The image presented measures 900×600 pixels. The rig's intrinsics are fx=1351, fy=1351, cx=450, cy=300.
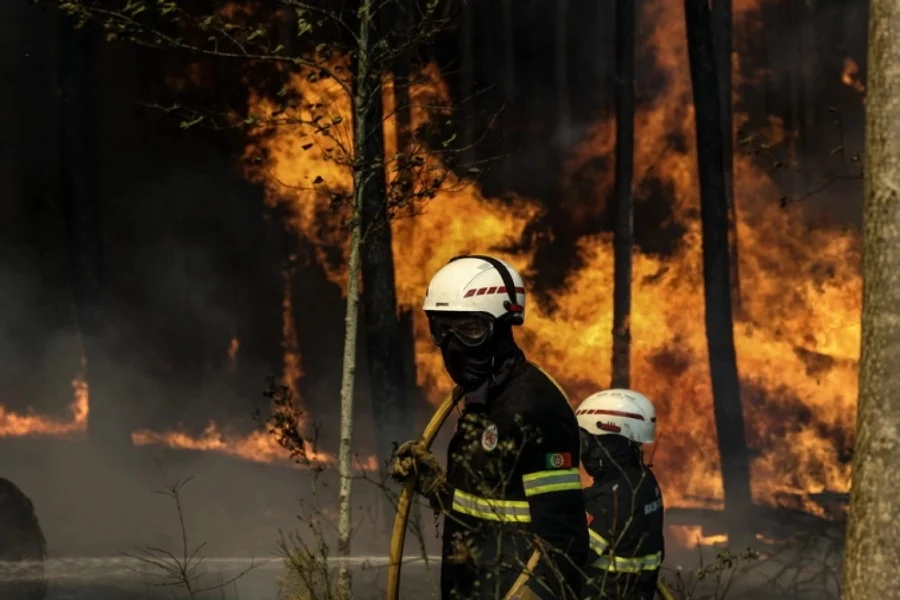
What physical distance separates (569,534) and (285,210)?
7.66 metres

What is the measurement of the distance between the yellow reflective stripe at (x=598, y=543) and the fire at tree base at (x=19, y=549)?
566cm

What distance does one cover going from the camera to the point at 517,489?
459 centimetres

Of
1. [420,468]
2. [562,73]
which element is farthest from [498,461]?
[562,73]

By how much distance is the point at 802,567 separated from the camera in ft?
34.7

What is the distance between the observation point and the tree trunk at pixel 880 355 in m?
5.40

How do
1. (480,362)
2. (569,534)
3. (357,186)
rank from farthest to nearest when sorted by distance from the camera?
(357,186) → (480,362) → (569,534)

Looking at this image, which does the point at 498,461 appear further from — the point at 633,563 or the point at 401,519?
the point at 633,563

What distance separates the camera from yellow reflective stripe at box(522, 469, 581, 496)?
14.7 feet

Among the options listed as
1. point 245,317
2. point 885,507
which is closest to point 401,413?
point 245,317

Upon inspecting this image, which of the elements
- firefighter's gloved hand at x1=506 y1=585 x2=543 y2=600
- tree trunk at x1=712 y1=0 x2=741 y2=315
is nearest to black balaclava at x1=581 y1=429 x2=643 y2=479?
firefighter's gloved hand at x1=506 y1=585 x2=543 y2=600

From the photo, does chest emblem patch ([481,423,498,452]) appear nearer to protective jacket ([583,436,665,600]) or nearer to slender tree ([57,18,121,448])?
protective jacket ([583,436,665,600])

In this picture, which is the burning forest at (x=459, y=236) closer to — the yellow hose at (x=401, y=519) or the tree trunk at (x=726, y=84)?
the tree trunk at (x=726, y=84)

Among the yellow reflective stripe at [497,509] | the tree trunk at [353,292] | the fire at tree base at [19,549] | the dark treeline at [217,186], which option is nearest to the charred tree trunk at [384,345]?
the dark treeline at [217,186]

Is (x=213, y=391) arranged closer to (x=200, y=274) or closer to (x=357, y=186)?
(x=200, y=274)
